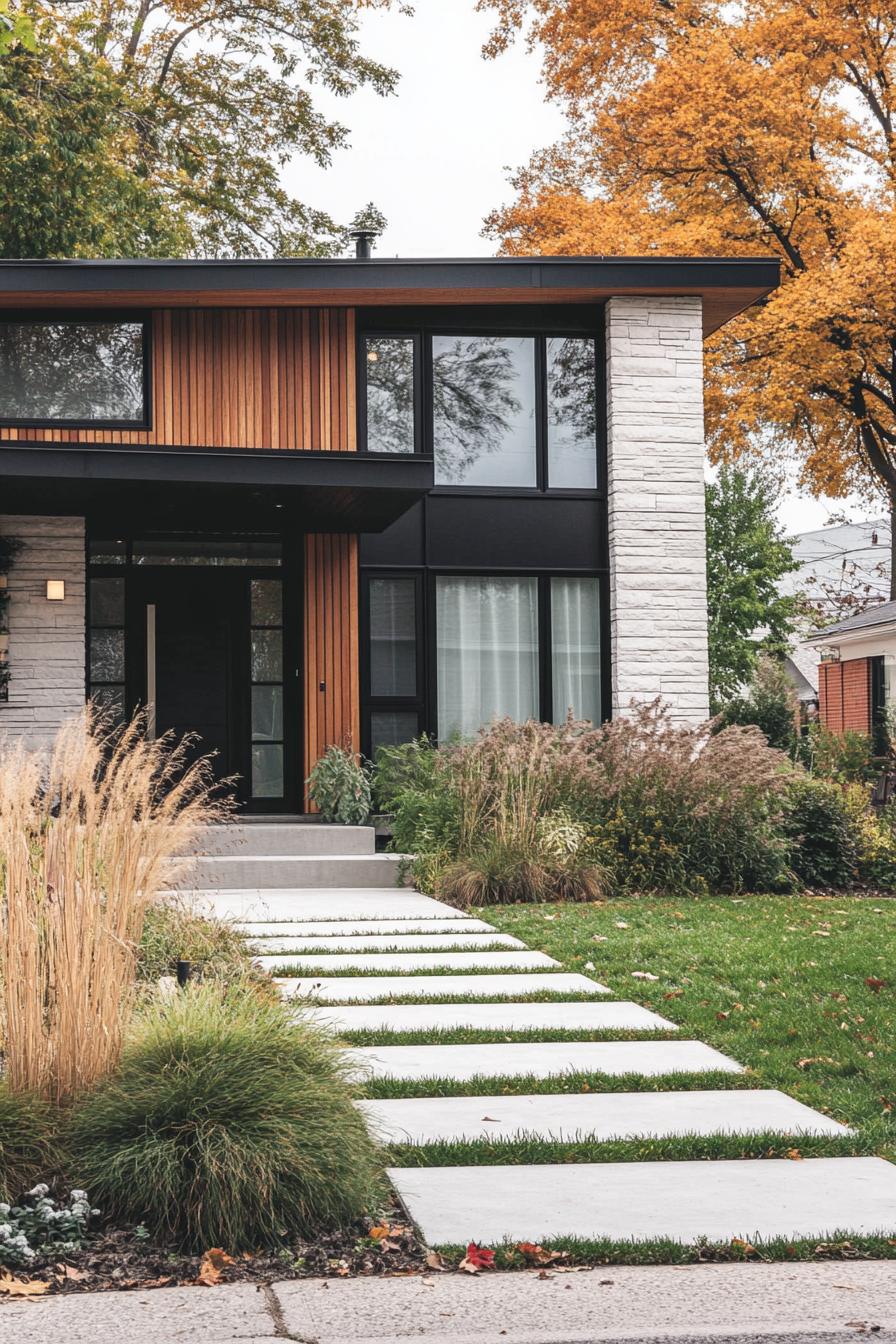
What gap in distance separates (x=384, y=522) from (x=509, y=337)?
2185 millimetres

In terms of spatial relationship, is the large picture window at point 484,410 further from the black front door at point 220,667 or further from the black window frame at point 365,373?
the black front door at point 220,667

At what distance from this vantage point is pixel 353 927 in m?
8.41

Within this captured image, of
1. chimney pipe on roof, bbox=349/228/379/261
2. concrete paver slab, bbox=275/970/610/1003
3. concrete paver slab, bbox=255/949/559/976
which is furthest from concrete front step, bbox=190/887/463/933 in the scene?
chimney pipe on roof, bbox=349/228/379/261

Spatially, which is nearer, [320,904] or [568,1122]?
[568,1122]

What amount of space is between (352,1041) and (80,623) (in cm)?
805

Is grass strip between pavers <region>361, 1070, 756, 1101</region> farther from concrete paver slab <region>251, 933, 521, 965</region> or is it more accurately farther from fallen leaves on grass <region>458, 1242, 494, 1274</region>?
concrete paver slab <region>251, 933, 521, 965</region>

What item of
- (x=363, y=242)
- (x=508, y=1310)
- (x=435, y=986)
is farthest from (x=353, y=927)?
(x=363, y=242)

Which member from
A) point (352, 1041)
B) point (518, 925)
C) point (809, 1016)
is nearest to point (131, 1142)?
point (352, 1041)

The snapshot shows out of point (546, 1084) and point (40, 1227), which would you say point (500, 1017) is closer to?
point (546, 1084)

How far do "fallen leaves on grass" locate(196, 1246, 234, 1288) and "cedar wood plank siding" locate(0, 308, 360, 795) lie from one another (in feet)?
31.1

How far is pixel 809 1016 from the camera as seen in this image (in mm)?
5852

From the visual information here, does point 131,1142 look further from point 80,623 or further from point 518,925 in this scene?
point 80,623

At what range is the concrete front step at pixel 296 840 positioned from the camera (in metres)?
11.6

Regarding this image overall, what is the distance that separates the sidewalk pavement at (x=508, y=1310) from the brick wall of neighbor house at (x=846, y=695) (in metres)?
20.1
